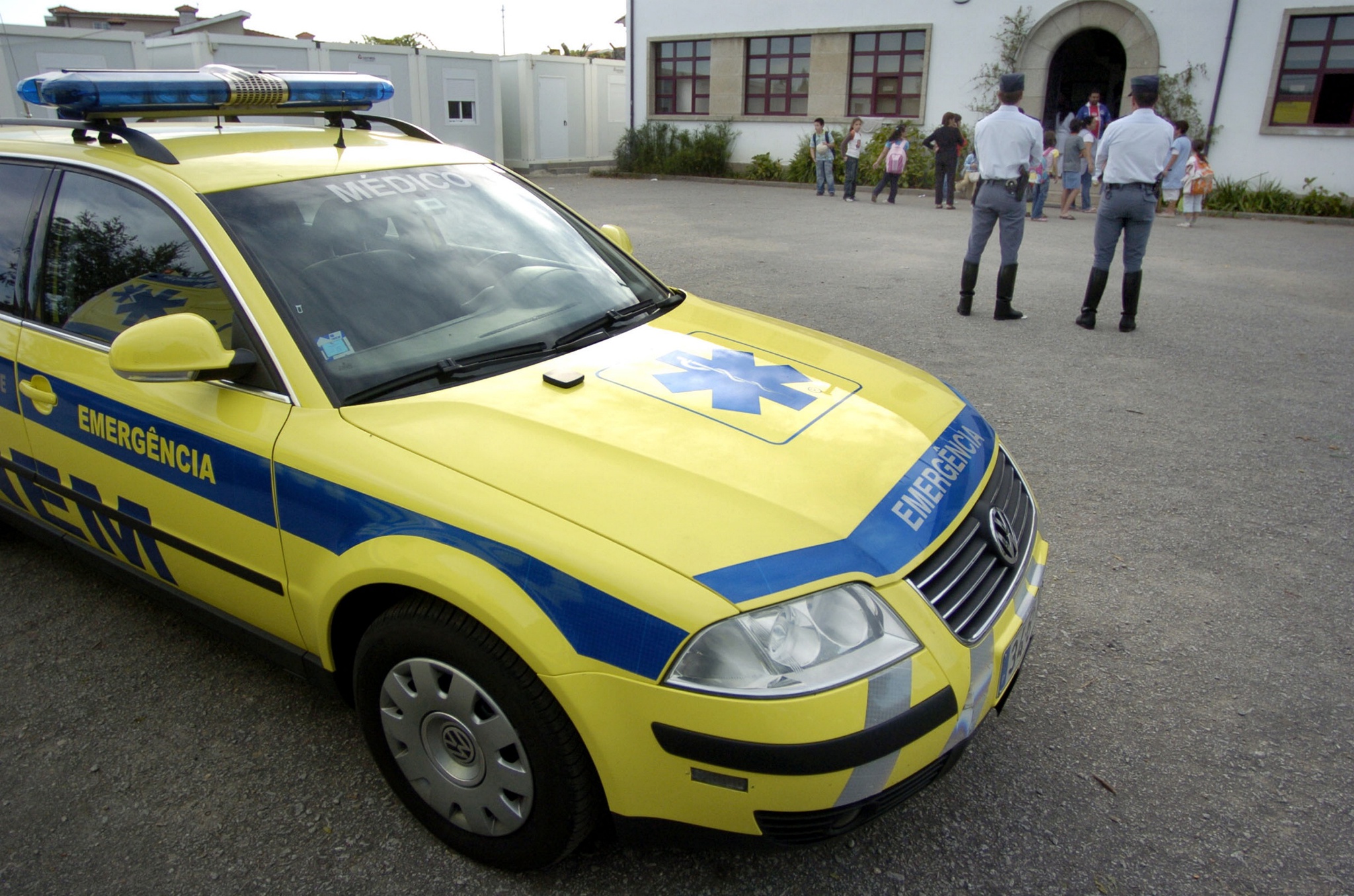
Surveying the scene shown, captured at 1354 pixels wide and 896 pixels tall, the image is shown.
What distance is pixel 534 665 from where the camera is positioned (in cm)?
183

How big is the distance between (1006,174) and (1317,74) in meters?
14.1

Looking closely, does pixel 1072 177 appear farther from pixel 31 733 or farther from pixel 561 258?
pixel 31 733

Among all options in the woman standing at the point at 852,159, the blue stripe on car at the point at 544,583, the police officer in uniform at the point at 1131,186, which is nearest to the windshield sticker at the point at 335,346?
the blue stripe on car at the point at 544,583

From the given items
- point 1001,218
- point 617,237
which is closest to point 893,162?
point 1001,218

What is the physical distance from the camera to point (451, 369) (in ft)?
7.74

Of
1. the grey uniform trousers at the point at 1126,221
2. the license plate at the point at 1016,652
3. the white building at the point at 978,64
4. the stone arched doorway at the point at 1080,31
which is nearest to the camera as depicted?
the license plate at the point at 1016,652

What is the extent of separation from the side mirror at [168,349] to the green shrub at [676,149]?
2323 centimetres

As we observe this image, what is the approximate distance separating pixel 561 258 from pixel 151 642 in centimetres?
192

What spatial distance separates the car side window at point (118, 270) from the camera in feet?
7.95

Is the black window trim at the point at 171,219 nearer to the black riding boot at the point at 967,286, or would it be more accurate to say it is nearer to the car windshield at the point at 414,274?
the car windshield at the point at 414,274

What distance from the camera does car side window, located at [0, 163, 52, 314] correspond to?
2.92m

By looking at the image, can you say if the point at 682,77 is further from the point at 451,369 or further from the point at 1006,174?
the point at 451,369

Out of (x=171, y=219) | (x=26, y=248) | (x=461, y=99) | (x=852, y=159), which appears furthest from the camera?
(x=461, y=99)

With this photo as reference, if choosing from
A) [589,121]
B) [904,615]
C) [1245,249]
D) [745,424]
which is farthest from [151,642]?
[589,121]
